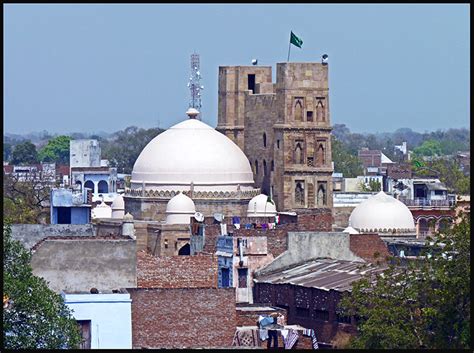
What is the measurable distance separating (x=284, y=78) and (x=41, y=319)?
33817 millimetres

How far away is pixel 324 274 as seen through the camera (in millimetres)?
51781

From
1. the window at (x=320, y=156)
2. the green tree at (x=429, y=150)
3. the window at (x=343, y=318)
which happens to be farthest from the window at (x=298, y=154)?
the green tree at (x=429, y=150)

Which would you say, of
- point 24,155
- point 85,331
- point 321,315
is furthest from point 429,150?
point 85,331

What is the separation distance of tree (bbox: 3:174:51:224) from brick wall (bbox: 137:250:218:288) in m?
12.9

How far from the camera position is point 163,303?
45.3 meters

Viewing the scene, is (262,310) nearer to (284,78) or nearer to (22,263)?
(22,263)

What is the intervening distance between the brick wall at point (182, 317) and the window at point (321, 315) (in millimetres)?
4202

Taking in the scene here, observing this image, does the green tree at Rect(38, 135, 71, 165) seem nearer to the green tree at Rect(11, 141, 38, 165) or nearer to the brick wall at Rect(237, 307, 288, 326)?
the green tree at Rect(11, 141, 38, 165)

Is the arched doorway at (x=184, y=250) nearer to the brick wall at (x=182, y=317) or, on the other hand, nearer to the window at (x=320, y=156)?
the window at (x=320, y=156)

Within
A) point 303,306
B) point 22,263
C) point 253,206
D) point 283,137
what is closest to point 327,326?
point 303,306

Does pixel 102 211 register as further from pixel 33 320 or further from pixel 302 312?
pixel 33 320

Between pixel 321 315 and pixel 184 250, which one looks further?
pixel 184 250

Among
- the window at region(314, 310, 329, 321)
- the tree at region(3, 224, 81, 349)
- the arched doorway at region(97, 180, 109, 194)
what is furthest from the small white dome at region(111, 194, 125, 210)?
the tree at region(3, 224, 81, 349)

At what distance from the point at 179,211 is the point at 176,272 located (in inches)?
630
